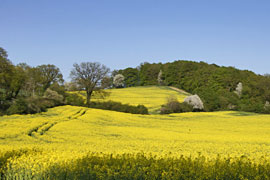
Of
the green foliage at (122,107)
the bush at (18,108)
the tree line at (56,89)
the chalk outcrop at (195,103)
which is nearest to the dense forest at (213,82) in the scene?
the chalk outcrop at (195,103)

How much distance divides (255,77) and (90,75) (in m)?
53.4

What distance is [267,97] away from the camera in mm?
73438

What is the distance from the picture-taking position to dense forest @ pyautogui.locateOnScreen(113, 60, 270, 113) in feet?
205

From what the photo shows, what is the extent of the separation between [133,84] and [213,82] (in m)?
39.5

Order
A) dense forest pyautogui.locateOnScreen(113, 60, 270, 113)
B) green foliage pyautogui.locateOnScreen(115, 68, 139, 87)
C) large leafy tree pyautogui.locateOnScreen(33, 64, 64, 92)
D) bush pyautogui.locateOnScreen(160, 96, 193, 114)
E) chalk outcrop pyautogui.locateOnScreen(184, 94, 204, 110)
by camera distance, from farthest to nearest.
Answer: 1. green foliage pyautogui.locateOnScreen(115, 68, 139, 87)
2. large leafy tree pyautogui.locateOnScreen(33, 64, 64, 92)
3. dense forest pyautogui.locateOnScreen(113, 60, 270, 113)
4. chalk outcrop pyautogui.locateOnScreen(184, 94, 204, 110)
5. bush pyautogui.locateOnScreen(160, 96, 193, 114)

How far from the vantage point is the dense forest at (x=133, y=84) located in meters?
44.0

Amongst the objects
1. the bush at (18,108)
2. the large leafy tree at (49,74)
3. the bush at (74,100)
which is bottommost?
the bush at (18,108)

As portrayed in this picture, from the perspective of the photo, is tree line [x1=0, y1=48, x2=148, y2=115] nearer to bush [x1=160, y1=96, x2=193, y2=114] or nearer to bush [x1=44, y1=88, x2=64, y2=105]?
bush [x1=44, y1=88, x2=64, y2=105]

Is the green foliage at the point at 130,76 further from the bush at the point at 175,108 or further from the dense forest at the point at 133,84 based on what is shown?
the bush at the point at 175,108

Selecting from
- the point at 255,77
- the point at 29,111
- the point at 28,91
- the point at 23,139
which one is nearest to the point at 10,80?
the point at 29,111

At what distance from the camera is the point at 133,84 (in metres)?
114

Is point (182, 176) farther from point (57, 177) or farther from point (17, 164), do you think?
point (17, 164)

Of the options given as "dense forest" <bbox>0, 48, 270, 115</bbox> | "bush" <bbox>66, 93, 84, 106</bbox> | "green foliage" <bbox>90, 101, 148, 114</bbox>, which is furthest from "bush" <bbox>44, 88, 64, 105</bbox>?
"green foliage" <bbox>90, 101, 148, 114</bbox>

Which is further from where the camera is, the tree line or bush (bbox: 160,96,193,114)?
bush (bbox: 160,96,193,114)
